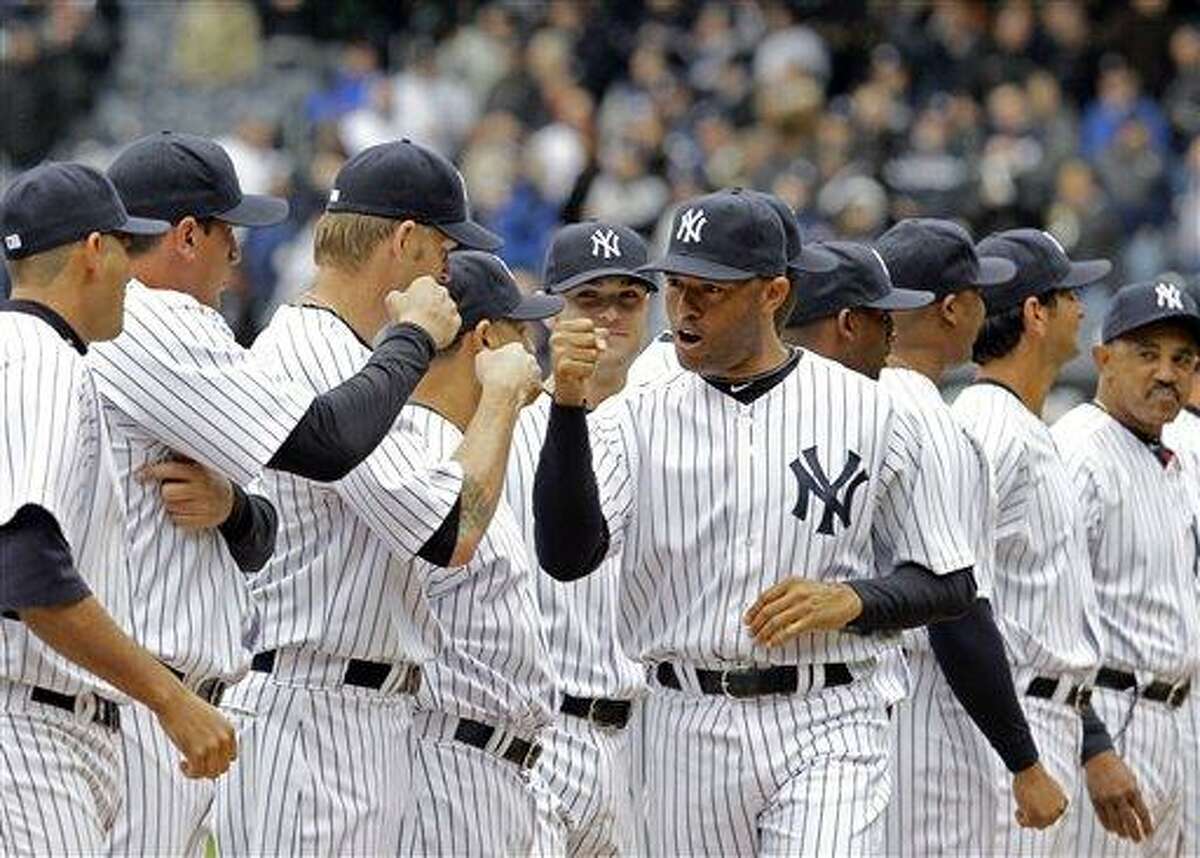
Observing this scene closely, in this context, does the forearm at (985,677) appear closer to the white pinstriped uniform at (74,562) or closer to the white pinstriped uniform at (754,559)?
the white pinstriped uniform at (754,559)

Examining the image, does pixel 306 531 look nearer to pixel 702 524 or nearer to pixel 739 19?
pixel 702 524

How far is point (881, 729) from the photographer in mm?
6938

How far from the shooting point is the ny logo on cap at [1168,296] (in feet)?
29.6

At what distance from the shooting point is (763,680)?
6844 mm

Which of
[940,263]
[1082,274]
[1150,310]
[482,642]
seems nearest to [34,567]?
[482,642]

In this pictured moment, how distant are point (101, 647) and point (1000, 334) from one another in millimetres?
3802

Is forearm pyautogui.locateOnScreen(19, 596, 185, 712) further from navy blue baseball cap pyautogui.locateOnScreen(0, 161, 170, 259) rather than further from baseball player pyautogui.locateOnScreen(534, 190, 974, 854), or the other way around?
baseball player pyautogui.locateOnScreen(534, 190, 974, 854)

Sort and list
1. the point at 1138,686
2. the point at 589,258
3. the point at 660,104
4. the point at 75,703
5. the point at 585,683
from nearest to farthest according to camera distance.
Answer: the point at 75,703
the point at 585,683
the point at 589,258
the point at 1138,686
the point at 660,104

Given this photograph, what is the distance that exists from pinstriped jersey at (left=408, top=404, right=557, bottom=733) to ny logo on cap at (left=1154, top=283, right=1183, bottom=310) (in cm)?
281

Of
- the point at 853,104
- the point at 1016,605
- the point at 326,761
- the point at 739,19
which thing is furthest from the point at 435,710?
the point at 739,19

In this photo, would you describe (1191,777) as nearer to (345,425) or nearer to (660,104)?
(345,425)

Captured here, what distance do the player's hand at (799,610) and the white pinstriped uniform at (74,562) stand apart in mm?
1478

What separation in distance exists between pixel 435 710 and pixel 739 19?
16.1m

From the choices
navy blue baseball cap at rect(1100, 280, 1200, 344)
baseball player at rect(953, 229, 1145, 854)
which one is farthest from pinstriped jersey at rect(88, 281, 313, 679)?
navy blue baseball cap at rect(1100, 280, 1200, 344)
